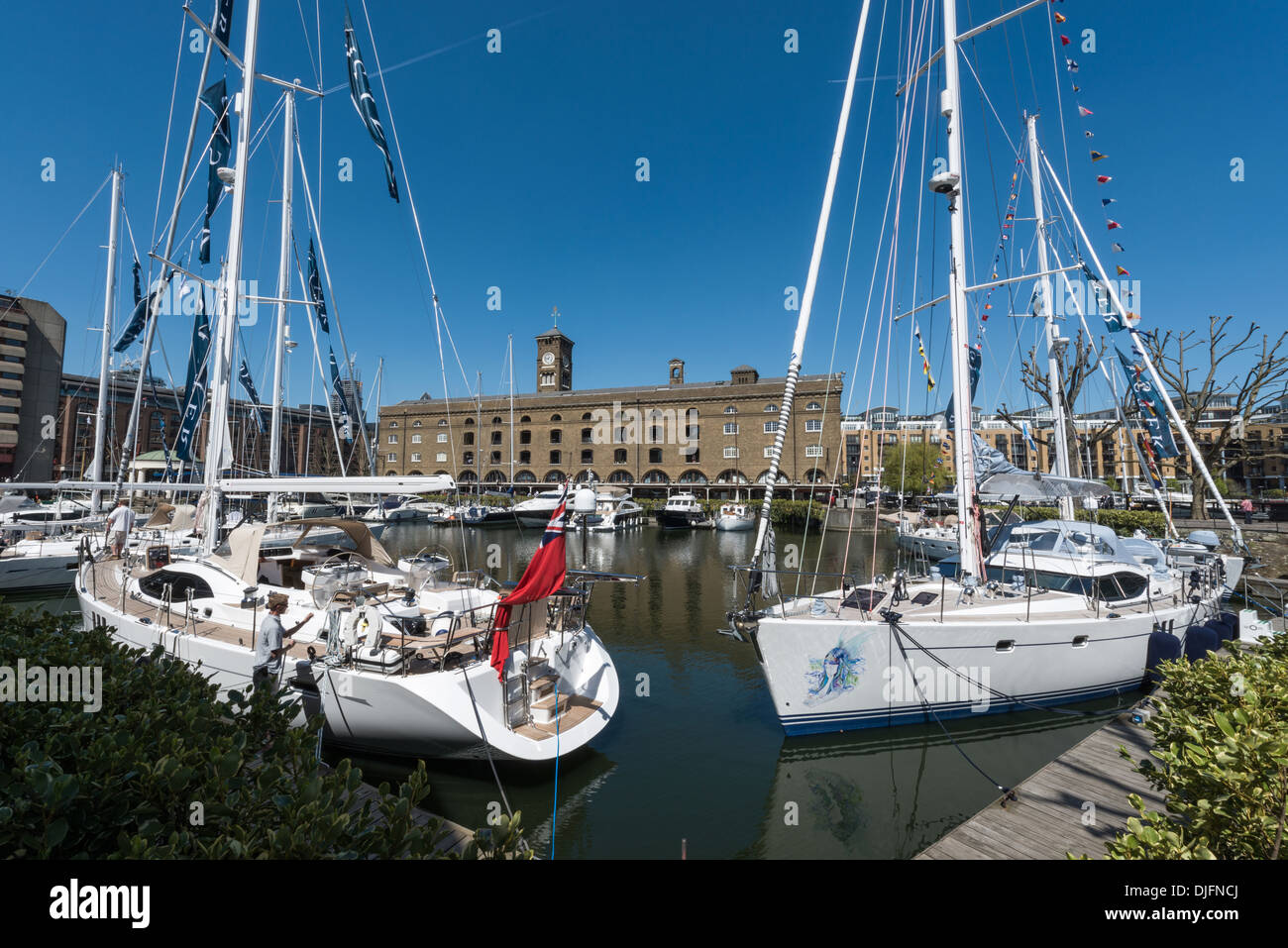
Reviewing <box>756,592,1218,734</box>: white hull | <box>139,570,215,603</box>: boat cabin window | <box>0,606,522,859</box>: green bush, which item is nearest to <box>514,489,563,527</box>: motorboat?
<box>139,570,215,603</box>: boat cabin window

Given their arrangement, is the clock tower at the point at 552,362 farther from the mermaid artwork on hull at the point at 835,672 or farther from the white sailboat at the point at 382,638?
the mermaid artwork on hull at the point at 835,672

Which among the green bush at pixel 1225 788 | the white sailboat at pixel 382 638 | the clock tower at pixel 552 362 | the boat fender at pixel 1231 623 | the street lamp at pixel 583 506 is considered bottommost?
the boat fender at pixel 1231 623

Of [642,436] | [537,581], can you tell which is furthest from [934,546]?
[642,436]

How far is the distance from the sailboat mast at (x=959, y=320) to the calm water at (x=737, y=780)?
3266 mm

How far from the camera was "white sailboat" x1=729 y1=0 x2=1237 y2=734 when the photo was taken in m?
8.47

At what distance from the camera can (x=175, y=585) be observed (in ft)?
32.0

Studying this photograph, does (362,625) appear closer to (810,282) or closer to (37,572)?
(810,282)

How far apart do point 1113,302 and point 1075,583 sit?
22.6 feet

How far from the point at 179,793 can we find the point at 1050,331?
21.1 meters

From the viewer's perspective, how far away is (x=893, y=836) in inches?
261

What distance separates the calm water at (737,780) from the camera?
6566mm

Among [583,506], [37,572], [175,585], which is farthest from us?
[37,572]

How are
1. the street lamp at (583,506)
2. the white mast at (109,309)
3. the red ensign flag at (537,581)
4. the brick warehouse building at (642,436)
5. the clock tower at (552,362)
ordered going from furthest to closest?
the clock tower at (552,362) < the brick warehouse building at (642,436) < the white mast at (109,309) < the street lamp at (583,506) < the red ensign flag at (537,581)

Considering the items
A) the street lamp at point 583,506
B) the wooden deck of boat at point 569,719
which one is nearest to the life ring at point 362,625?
the wooden deck of boat at point 569,719
